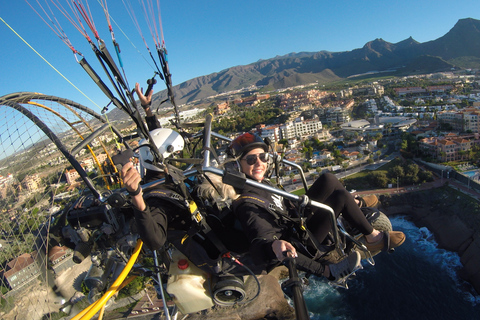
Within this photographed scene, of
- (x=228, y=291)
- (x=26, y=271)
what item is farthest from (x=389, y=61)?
(x=26, y=271)

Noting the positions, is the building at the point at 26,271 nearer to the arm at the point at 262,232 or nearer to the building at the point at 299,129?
the arm at the point at 262,232

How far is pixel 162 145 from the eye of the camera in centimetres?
241

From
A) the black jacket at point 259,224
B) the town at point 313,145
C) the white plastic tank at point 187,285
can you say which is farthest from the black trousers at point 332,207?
the white plastic tank at point 187,285

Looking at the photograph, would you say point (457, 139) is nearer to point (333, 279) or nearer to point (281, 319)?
point (281, 319)

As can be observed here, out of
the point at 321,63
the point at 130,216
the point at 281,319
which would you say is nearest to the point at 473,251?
the point at 281,319

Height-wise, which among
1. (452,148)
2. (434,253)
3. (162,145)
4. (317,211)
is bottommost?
(434,253)

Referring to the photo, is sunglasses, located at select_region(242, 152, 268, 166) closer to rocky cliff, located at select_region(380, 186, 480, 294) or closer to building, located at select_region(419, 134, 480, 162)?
rocky cliff, located at select_region(380, 186, 480, 294)

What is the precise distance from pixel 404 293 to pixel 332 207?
599 inches

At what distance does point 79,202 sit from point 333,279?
8.29ft

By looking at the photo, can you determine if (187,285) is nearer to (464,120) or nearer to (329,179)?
(329,179)

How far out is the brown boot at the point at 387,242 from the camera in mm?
2336

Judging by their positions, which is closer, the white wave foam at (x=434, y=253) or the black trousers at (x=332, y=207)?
the black trousers at (x=332, y=207)

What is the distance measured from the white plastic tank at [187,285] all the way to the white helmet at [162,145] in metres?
0.84

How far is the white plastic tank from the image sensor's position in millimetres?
2199
